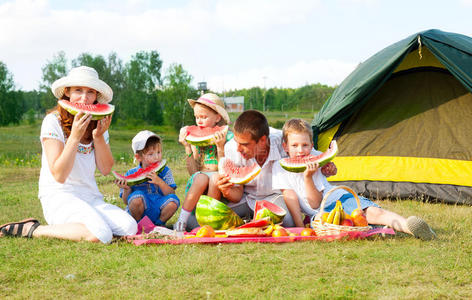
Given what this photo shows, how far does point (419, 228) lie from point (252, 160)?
1.76 metres

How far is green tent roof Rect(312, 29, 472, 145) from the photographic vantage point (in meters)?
6.24

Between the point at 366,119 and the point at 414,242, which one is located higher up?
the point at 366,119

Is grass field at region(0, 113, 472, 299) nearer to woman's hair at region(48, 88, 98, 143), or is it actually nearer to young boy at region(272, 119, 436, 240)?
young boy at region(272, 119, 436, 240)

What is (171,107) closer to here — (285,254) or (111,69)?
(111,69)

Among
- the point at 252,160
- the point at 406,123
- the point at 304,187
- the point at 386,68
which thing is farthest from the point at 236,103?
the point at 304,187

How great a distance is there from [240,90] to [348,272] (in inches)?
2279

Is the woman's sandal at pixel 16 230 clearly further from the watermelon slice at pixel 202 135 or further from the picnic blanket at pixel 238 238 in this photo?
the watermelon slice at pixel 202 135

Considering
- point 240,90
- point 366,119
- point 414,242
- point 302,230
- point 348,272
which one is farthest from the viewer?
point 240,90

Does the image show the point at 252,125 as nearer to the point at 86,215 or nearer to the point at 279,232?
the point at 279,232

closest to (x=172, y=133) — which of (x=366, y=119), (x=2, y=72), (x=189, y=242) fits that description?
(x=2, y=72)

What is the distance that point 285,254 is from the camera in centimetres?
382

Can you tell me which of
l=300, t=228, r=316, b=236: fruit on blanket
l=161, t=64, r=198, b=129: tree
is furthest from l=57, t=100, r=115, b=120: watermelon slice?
l=161, t=64, r=198, b=129: tree

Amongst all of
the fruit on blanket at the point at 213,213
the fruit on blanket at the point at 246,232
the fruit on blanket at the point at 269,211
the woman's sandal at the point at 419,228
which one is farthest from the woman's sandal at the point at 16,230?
the woman's sandal at the point at 419,228

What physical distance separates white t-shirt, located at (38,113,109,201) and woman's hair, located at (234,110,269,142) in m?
1.53
